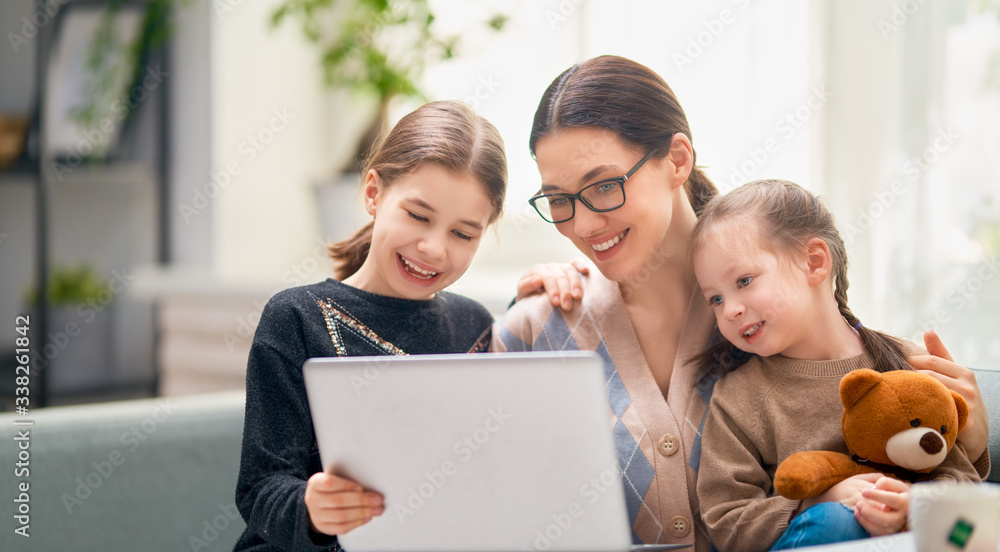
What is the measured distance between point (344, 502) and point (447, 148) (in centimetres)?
59

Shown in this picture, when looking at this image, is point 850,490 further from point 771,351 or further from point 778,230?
point 778,230

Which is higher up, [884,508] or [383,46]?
[383,46]

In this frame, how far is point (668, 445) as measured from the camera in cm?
120

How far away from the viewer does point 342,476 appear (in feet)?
2.97

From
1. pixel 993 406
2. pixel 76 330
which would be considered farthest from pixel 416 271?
pixel 76 330

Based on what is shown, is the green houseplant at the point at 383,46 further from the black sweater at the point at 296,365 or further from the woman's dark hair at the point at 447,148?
the black sweater at the point at 296,365

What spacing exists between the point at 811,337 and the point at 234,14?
8.41 feet

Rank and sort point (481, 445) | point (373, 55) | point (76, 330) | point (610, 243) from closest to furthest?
1. point (481, 445)
2. point (610, 243)
3. point (373, 55)
4. point (76, 330)

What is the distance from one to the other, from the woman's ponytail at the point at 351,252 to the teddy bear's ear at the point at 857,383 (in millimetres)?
808

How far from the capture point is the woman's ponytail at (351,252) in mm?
1443

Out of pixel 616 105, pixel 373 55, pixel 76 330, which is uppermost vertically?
pixel 373 55

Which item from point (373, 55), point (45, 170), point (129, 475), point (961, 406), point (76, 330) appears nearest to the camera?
point (961, 406)

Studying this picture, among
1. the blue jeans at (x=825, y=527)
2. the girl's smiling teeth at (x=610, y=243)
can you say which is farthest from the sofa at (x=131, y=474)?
the girl's smiling teeth at (x=610, y=243)

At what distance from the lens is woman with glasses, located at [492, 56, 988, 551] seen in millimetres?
1206
